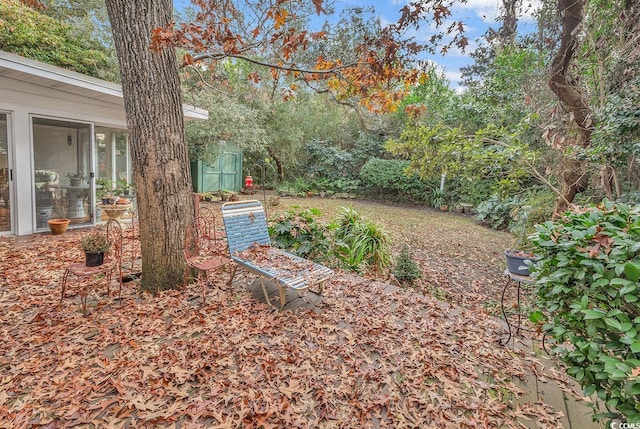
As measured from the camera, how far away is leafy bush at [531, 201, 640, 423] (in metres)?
1.28

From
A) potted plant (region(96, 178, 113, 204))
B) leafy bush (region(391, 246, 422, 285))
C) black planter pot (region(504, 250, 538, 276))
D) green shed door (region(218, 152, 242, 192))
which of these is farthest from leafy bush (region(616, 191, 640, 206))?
green shed door (region(218, 152, 242, 192))

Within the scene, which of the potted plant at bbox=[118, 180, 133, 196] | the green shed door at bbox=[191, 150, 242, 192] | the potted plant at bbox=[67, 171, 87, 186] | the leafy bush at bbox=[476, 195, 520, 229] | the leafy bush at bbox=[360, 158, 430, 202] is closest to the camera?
the potted plant at bbox=[67, 171, 87, 186]

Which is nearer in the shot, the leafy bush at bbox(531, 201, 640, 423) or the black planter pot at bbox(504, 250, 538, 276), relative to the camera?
the leafy bush at bbox(531, 201, 640, 423)

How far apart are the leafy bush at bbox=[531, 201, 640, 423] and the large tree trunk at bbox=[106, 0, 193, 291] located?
319 centimetres

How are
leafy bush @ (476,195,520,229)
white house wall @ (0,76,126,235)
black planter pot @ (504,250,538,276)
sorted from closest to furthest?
black planter pot @ (504,250,538,276) < white house wall @ (0,76,126,235) < leafy bush @ (476,195,520,229)

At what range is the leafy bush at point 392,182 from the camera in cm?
1209

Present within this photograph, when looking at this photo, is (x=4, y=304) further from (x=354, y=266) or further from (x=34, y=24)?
(x=34, y=24)

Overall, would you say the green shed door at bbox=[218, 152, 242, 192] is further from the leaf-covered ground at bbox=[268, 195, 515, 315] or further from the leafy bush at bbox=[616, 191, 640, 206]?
the leafy bush at bbox=[616, 191, 640, 206]

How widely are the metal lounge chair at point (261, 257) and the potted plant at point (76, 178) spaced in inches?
175

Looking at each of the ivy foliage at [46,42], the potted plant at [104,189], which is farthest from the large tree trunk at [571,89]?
the ivy foliage at [46,42]

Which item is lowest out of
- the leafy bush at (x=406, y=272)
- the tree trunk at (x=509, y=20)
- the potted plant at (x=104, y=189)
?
the leafy bush at (x=406, y=272)

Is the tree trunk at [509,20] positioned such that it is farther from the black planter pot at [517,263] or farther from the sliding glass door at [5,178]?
the sliding glass door at [5,178]

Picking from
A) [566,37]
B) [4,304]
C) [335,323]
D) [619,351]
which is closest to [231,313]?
[335,323]

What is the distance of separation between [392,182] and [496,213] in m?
4.25
